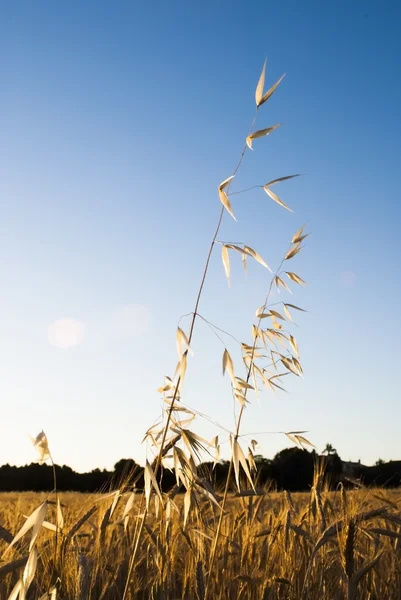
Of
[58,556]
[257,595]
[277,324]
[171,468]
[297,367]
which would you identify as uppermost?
[277,324]

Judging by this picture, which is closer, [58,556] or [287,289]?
[58,556]

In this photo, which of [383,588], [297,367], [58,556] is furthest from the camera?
[383,588]

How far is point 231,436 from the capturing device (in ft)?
5.28

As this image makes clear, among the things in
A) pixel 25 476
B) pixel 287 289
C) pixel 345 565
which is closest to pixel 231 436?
pixel 345 565

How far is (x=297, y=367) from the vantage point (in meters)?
2.17

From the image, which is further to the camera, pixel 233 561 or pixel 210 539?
pixel 233 561

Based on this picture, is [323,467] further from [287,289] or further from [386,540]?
[287,289]

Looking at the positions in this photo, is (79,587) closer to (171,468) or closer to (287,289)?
(171,468)

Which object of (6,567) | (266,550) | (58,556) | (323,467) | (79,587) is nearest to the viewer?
(79,587)

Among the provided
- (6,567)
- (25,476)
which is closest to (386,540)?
(6,567)

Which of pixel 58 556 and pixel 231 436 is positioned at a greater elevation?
pixel 231 436

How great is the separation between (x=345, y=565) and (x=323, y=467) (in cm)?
165

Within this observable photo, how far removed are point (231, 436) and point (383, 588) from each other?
1529 millimetres

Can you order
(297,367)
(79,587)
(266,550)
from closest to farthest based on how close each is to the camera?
(79,587)
(297,367)
(266,550)
